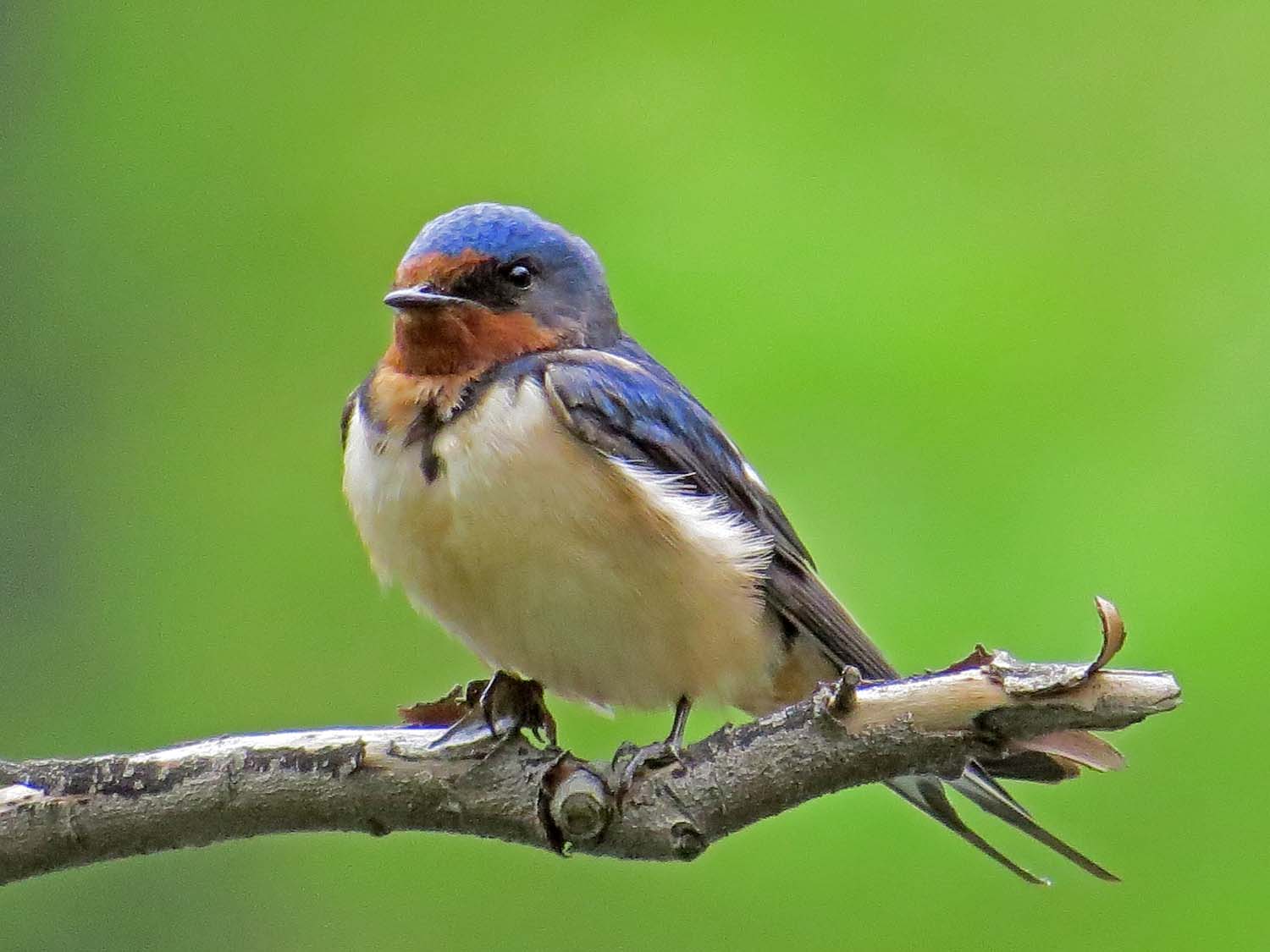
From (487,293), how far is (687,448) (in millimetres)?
267

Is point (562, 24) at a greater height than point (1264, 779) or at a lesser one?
greater

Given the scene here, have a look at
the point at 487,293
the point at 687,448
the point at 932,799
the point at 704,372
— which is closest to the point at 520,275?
the point at 487,293

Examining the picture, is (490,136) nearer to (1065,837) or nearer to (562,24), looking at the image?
(562,24)

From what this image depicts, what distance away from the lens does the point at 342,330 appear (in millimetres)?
2629

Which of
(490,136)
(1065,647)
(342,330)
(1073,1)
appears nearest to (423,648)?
(342,330)

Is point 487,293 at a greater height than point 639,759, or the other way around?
point 487,293

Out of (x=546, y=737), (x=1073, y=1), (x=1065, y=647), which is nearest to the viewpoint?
(x=546, y=737)

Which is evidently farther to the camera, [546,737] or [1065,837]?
[1065,837]

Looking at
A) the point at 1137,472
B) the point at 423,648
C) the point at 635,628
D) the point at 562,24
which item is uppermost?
the point at 562,24

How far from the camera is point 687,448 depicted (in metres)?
1.87

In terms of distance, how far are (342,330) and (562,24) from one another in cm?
57

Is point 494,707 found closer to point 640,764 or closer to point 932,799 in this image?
point 640,764

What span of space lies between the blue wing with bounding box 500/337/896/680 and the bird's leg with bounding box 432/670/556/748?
0.25m

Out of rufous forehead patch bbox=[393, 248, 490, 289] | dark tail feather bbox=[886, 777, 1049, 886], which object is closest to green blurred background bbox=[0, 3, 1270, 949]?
dark tail feather bbox=[886, 777, 1049, 886]
